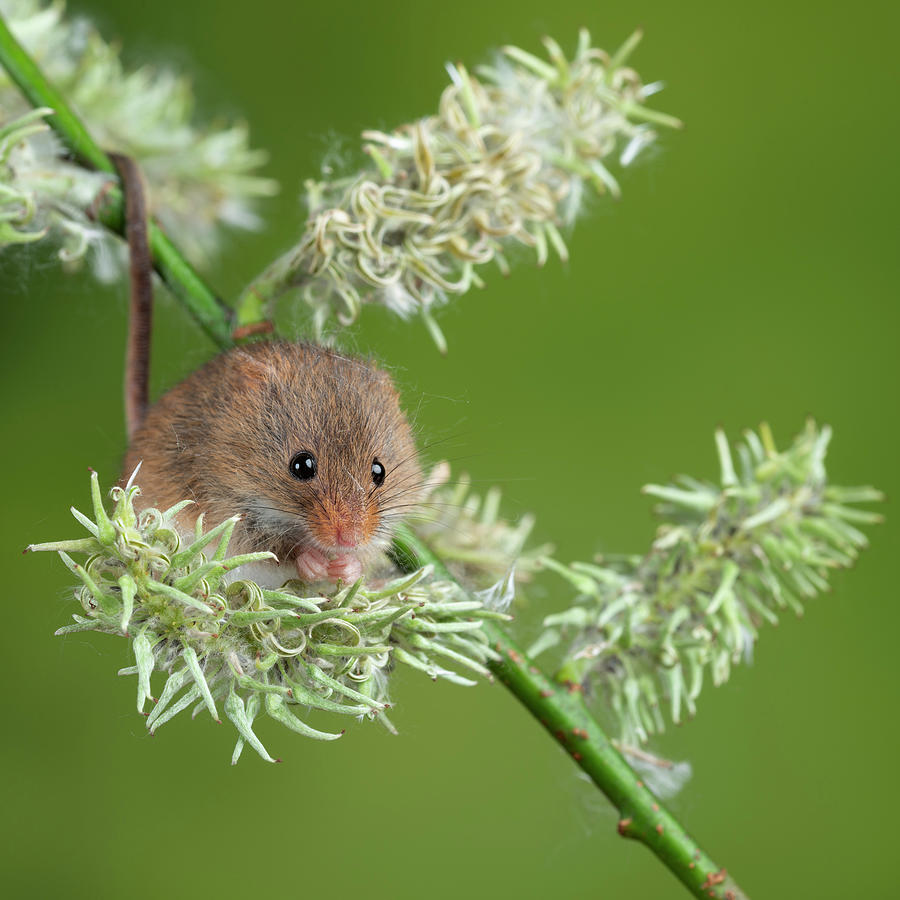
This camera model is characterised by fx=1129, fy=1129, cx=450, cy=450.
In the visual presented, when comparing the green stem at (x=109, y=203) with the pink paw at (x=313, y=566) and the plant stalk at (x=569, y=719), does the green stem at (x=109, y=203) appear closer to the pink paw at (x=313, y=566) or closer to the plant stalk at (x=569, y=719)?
the plant stalk at (x=569, y=719)

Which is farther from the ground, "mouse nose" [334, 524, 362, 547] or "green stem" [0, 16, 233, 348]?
"green stem" [0, 16, 233, 348]

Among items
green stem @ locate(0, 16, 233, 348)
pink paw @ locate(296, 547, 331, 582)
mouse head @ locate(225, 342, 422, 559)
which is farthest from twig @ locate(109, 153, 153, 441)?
pink paw @ locate(296, 547, 331, 582)

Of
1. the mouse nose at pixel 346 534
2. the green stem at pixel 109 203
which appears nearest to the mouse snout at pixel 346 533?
the mouse nose at pixel 346 534

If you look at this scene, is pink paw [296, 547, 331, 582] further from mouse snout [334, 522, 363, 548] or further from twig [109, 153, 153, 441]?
twig [109, 153, 153, 441]

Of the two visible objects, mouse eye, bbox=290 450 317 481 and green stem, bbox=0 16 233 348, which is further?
green stem, bbox=0 16 233 348

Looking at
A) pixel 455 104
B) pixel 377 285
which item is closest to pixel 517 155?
pixel 455 104
